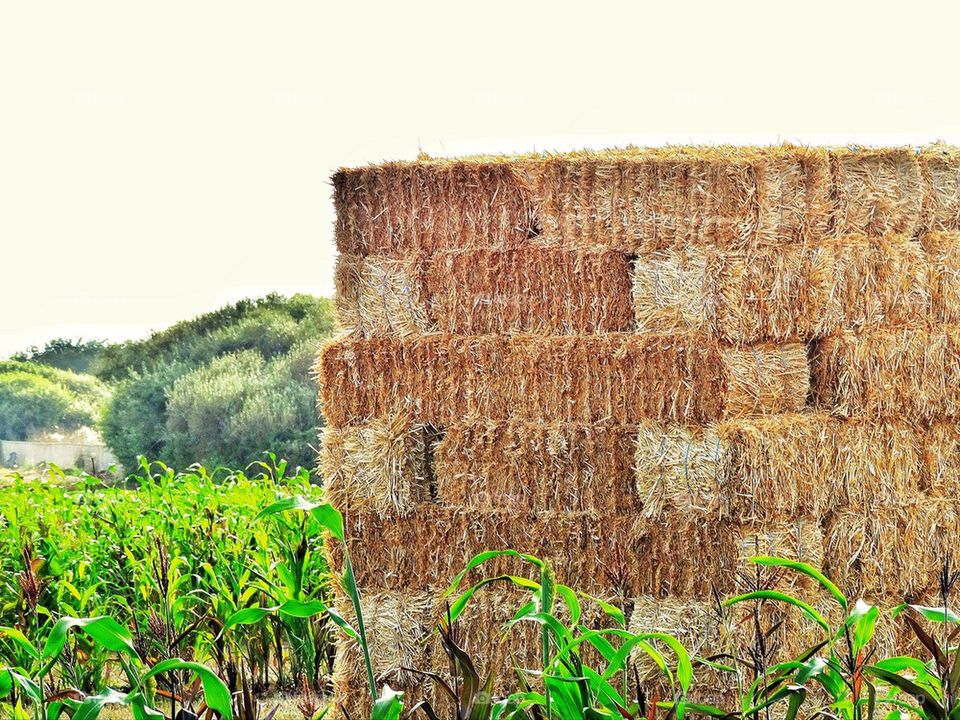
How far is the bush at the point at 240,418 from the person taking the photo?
18.0 metres

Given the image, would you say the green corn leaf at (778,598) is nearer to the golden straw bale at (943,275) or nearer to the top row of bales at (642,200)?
the top row of bales at (642,200)

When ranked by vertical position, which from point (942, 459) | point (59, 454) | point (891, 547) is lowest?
point (59, 454)

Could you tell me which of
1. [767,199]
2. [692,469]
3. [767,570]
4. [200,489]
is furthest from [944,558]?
[200,489]

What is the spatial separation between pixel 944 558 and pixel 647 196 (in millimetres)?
2141

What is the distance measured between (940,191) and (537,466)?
226 cm

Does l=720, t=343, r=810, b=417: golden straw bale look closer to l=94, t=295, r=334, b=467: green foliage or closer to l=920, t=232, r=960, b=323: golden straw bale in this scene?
l=920, t=232, r=960, b=323: golden straw bale

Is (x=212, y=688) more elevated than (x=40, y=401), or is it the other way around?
(x=212, y=688)

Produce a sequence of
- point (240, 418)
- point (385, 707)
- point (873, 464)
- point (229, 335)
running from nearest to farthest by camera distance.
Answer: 1. point (385, 707)
2. point (873, 464)
3. point (240, 418)
4. point (229, 335)

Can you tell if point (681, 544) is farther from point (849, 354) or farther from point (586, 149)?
point (586, 149)

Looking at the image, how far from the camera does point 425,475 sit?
16.0ft

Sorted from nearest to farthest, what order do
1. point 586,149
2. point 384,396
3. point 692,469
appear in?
point 692,469
point 384,396
point 586,149

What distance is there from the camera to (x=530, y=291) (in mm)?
4668

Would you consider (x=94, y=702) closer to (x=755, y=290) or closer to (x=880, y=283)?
(x=755, y=290)

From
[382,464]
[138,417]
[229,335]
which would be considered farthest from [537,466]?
[229,335]
